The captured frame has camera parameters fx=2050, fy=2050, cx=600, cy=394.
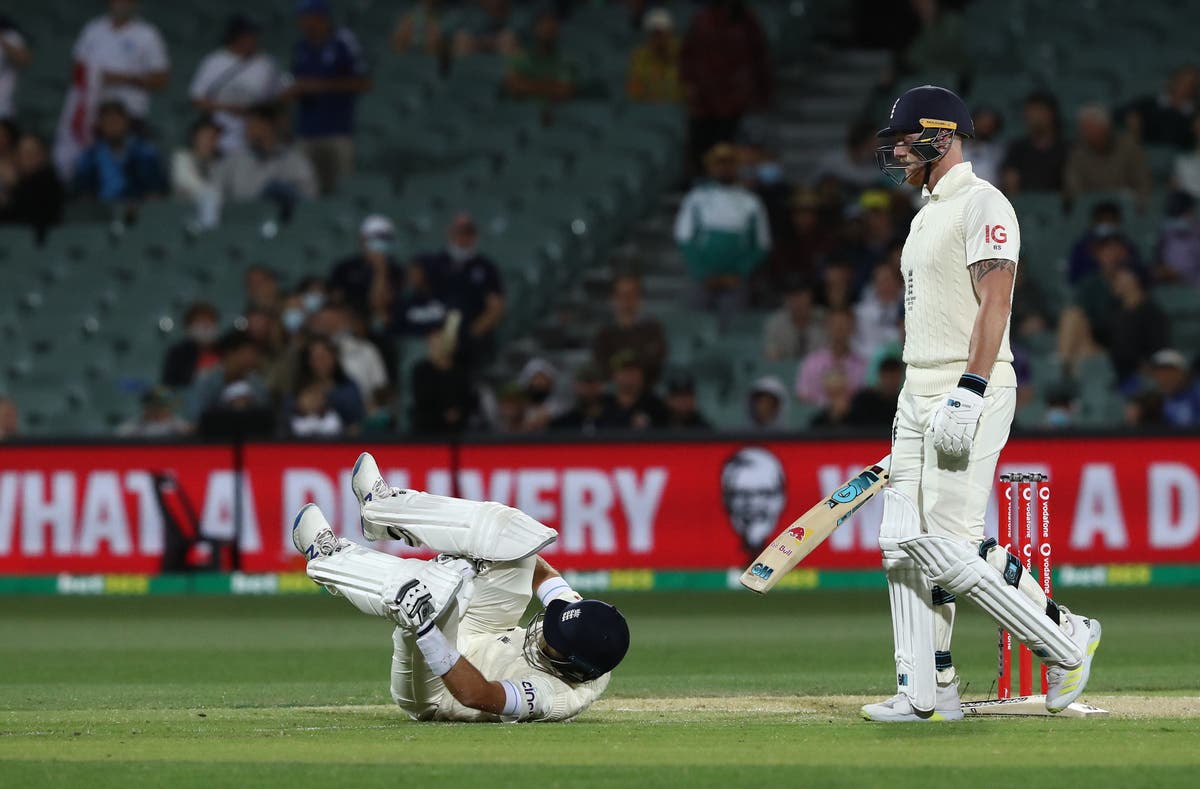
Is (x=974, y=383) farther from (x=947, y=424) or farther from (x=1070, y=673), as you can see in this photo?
(x=1070, y=673)

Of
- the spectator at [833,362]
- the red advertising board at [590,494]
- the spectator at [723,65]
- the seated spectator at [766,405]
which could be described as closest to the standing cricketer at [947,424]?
the red advertising board at [590,494]

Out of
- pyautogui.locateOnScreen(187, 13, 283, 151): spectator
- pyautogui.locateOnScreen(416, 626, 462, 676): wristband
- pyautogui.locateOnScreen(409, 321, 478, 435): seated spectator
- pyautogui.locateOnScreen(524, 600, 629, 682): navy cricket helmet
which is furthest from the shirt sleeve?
pyautogui.locateOnScreen(187, 13, 283, 151): spectator

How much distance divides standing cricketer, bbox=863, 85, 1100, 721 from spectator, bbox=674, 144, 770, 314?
921 centimetres

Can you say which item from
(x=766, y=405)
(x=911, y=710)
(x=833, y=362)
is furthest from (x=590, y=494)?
(x=911, y=710)

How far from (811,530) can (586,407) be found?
760 centimetres

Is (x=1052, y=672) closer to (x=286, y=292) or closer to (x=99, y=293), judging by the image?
(x=286, y=292)

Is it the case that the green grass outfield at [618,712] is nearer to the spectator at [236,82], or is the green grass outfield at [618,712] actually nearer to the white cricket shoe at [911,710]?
the white cricket shoe at [911,710]

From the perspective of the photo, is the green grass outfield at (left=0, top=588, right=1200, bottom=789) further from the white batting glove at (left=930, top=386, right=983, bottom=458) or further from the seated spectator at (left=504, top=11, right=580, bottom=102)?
the seated spectator at (left=504, top=11, right=580, bottom=102)

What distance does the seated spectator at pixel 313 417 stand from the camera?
15023 millimetres

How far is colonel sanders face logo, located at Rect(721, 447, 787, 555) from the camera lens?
14.3 metres

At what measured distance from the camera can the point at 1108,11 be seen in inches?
769

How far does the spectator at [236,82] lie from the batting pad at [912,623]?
12729 mm

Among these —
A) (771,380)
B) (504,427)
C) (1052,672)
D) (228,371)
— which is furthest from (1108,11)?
(1052,672)

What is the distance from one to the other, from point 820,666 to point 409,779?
469 cm
